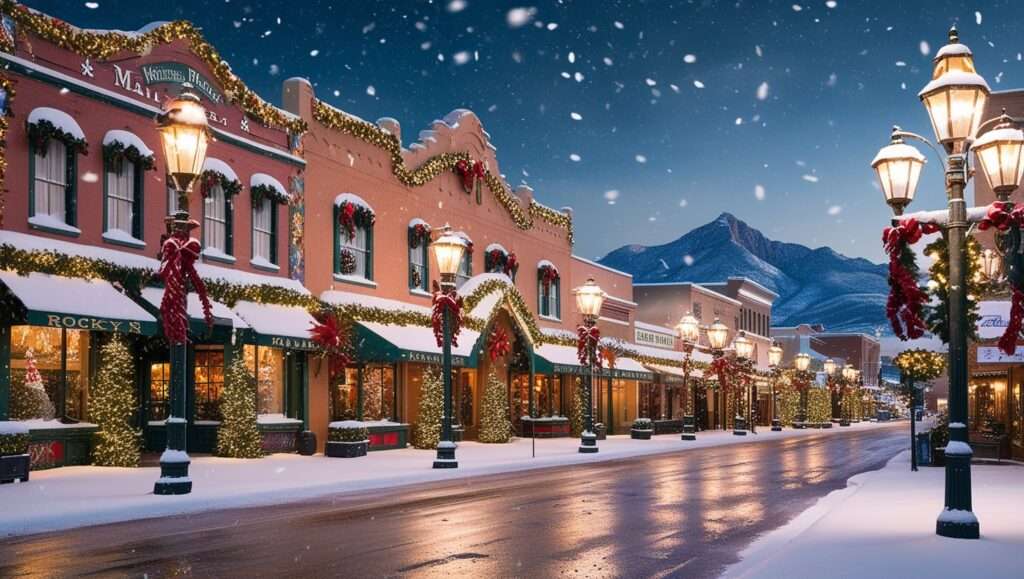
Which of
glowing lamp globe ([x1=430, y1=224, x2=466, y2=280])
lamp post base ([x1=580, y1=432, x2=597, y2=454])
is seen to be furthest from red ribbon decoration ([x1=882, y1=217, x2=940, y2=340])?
lamp post base ([x1=580, y1=432, x2=597, y2=454])

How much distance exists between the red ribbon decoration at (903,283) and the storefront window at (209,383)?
1819 centimetres

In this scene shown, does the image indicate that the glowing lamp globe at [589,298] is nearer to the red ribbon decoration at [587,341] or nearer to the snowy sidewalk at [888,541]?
the red ribbon decoration at [587,341]

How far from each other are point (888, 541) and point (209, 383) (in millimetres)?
18521

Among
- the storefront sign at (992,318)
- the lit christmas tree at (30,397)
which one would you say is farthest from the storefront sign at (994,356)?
the lit christmas tree at (30,397)

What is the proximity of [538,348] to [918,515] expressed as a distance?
2673 centimetres

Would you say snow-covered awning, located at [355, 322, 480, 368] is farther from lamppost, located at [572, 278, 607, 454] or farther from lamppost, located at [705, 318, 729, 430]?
lamppost, located at [705, 318, 729, 430]

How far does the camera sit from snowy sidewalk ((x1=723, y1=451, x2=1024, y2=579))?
8.90m

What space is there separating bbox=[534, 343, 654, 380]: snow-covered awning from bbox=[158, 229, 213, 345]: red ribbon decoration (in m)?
18.1

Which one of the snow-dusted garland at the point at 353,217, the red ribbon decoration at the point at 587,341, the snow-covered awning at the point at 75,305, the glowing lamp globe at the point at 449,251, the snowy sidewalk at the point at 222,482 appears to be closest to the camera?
the snowy sidewalk at the point at 222,482

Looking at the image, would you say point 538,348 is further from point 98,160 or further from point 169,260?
point 169,260

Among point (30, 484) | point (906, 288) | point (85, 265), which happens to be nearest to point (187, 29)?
point (85, 265)

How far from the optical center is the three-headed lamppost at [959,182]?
10.4m

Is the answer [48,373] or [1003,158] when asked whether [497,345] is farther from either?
[1003,158]

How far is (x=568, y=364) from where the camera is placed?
39938 mm
